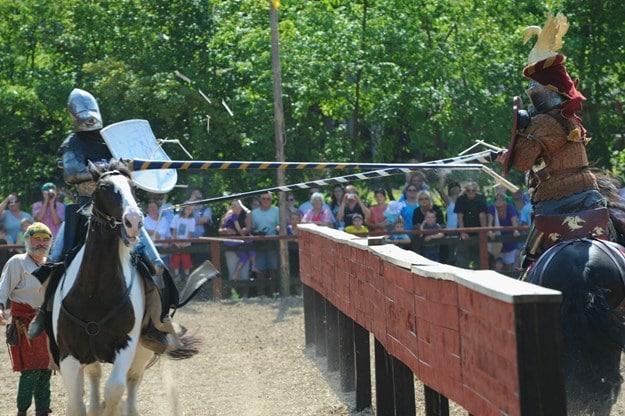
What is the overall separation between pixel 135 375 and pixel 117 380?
98 cm

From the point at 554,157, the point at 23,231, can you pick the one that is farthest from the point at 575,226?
the point at 23,231

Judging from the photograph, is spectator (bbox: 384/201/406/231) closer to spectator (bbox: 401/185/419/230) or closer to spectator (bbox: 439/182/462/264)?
spectator (bbox: 401/185/419/230)

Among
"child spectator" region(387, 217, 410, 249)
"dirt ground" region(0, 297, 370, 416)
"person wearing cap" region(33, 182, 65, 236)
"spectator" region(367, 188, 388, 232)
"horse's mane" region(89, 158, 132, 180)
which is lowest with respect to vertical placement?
"dirt ground" region(0, 297, 370, 416)

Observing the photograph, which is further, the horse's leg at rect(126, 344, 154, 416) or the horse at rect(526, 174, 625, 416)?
the horse's leg at rect(126, 344, 154, 416)

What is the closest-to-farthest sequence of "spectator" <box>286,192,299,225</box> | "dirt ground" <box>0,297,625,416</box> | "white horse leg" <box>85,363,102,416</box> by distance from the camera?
"white horse leg" <box>85,363,102,416</box>, "dirt ground" <box>0,297,625,416</box>, "spectator" <box>286,192,299,225</box>

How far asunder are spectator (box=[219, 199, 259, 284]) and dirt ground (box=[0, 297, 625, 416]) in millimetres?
2642

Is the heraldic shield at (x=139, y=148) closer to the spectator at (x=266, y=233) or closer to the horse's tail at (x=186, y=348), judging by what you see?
the horse's tail at (x=186, y=348)

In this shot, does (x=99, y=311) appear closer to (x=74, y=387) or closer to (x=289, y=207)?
(x=74, y=387)

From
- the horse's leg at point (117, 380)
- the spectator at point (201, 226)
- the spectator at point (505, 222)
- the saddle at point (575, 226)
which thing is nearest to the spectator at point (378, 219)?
the spectator at point (505, 222)

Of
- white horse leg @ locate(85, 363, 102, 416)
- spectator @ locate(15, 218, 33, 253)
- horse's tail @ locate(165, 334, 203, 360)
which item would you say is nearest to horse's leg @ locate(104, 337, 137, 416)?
white horse leg @ locate(85, 363, 102, 416)

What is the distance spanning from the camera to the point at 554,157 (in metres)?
7.50

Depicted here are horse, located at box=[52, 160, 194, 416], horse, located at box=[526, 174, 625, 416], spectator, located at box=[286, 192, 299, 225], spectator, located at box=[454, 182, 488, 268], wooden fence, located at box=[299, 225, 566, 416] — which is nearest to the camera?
wooden fence, located at box=[299, 225, 566, 416]

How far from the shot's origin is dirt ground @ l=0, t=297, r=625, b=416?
9773 millimetres

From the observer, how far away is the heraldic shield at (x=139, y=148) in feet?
28.6
